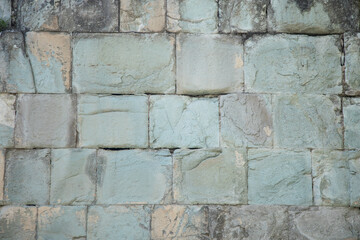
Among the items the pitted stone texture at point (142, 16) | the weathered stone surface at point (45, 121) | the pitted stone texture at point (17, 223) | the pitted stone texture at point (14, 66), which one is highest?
the pitted stone texture at point (142, 16)

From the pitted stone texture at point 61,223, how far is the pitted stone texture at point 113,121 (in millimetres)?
685

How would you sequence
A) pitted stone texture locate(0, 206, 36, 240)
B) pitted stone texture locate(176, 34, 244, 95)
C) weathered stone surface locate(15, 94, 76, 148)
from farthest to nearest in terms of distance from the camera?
pitted stone texture locate(176, 34, 244, 95) < weathered stone surface locate(15, 94, 76, 148) < pitted stone texture locate(0, 206, 36, 240)

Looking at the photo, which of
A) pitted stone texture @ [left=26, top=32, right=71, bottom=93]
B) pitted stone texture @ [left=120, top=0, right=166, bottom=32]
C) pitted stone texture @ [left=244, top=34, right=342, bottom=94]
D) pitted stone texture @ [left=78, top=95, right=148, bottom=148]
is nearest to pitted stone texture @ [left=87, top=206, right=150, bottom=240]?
pitted stone texture @ [left=78, top=95, right=148, bottom=148]

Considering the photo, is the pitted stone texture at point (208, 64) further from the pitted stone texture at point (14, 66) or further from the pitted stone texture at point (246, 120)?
the pitted stone texture at point (14, 66)

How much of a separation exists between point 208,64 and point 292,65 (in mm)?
891

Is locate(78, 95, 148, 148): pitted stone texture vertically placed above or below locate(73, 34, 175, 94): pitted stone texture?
below

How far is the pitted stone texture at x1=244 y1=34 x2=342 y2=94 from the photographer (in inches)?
160

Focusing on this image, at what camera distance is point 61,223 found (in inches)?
152

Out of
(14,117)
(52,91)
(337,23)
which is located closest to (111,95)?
(52,91)

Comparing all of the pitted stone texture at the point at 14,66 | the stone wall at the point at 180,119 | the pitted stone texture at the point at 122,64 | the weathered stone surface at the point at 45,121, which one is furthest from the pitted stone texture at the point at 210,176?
the pitted stone texture at the point at 14,66

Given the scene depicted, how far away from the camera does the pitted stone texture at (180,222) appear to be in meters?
3.88

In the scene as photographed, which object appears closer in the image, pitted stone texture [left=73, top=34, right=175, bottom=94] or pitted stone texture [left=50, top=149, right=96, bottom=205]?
pitted stone texture [left=50, top=149, right=96, bottom=205]

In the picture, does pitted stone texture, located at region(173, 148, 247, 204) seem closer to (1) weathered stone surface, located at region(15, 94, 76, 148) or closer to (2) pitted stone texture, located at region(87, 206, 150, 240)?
(2) pitted stone texture, located at region(87, 206, 150, 240)

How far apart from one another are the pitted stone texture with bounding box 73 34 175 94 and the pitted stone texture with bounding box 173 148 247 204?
2.52 feet
